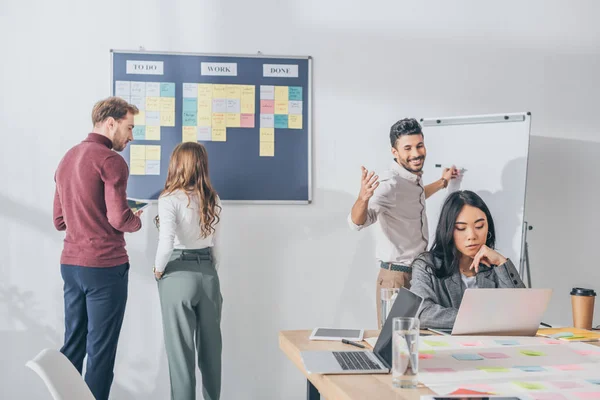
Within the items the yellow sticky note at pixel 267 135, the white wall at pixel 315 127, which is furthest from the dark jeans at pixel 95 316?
the yellow sticky note at pixel 267 135

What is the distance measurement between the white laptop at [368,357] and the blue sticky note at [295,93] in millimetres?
2175

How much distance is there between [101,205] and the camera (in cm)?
288

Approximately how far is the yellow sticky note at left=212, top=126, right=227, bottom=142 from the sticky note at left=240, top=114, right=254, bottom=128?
109mm

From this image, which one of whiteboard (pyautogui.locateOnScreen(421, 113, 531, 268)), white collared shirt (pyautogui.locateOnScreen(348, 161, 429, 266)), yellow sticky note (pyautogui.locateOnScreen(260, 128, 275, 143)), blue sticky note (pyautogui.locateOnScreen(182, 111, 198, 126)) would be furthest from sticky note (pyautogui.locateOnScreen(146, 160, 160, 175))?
whiteboard (pyautogui.locateOnScreen(421, 113, 531, 268))

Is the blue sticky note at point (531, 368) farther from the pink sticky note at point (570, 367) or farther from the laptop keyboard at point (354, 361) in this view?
the laptop keyboard at point (354, 361)

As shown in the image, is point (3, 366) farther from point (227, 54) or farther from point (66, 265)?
point (227, 54)

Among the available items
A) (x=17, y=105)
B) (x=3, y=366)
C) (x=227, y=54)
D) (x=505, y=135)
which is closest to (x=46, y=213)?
(x=17, y=105)

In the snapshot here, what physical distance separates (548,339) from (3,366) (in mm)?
2826

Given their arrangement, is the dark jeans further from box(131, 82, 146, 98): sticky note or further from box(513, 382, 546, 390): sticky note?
box(513, 382, 546, 390): sticky note

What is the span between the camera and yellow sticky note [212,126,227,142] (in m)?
3.63

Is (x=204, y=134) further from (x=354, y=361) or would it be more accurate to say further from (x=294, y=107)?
(x=354, y=361)

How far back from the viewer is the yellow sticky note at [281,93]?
3.69 m

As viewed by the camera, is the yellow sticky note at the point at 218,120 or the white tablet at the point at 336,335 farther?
the yellow sticky note at the point at 218,120

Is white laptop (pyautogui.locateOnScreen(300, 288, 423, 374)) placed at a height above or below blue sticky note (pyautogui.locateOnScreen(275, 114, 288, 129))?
below
